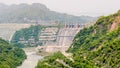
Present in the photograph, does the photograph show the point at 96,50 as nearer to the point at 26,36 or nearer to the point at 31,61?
the point at 31,61

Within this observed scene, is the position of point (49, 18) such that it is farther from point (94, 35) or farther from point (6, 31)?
point (94, 35)

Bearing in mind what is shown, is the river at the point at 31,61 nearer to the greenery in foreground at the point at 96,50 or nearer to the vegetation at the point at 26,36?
the greenery in foreground at the point at 96,50

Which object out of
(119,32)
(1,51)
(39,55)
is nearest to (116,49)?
(119,32)

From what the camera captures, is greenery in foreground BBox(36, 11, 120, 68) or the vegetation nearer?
greenery in foreground BBox(36, 11, 120, 68)

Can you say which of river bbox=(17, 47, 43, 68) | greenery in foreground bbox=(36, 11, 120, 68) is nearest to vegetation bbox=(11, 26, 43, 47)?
river bbox=(17, 47, 43, 68)

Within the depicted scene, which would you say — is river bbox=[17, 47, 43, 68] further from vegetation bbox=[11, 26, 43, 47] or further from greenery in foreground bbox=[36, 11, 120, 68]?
vegetation bbox=[11, 26, 43, 47]

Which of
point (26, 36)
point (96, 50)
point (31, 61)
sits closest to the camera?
point (96, 50)

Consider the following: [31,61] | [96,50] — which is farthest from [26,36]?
[96,50]

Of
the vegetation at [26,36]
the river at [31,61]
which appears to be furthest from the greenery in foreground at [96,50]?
the vegetation at [26,36]

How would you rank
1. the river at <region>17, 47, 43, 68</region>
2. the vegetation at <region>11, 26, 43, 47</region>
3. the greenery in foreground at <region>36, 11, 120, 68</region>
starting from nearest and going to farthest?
the greenery in foreground at <region>36, 11, 120, 68</region>
the river at <region>17, 47, 43, 68</region>
the vegetation at <region>11, 26, 43, 47</region>
